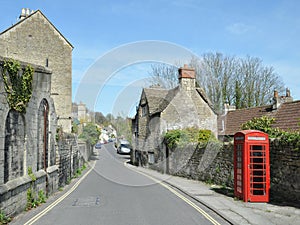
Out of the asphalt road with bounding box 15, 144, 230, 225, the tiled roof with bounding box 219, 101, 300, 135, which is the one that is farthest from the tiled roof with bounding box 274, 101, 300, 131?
the asphalt road with bounding box 15, 144, 230, 225

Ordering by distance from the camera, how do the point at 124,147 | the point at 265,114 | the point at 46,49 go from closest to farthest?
the point at 265,114
the point at 46,49
the point at 124,147

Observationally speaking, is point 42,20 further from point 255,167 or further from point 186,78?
point 255,167

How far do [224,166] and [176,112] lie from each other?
14279mm

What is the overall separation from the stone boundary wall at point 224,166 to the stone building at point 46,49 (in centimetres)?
1011

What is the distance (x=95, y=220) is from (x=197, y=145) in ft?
38.3

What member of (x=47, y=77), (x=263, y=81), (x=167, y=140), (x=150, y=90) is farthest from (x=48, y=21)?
(x=263, y=81)

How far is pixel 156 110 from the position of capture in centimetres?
3073

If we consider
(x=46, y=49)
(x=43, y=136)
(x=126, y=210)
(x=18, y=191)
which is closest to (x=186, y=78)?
(x=46, y=49)

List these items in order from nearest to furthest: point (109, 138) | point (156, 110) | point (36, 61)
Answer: point (36, 61)
point (156, 110)
point (109, 138)

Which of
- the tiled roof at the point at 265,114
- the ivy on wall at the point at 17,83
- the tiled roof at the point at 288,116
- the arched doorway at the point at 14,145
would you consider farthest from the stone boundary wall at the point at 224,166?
the ivy on wall at the point at 17,83

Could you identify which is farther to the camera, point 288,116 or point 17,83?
point 288,116

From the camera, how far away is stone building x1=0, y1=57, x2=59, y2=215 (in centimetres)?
889

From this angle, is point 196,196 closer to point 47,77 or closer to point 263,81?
point 47,77

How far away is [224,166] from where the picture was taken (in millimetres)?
15500
